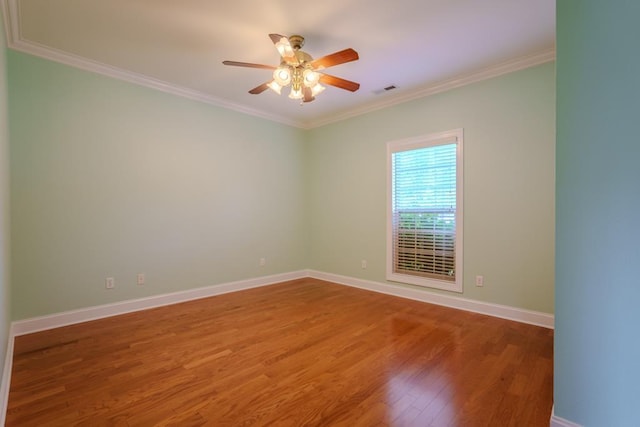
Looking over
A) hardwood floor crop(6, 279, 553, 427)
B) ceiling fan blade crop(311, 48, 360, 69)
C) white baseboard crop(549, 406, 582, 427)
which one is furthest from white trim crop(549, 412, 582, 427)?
ceiling fan blade crop(311, 48, 360, 69)

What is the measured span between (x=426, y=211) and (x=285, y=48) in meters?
2.61

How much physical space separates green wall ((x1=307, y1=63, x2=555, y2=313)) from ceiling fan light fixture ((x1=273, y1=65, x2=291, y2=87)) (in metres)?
2.06

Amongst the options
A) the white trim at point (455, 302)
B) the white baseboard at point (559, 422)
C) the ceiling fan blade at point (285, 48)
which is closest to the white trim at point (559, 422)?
the white baseboard at point (559, 422)

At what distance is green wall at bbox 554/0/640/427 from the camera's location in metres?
1.24

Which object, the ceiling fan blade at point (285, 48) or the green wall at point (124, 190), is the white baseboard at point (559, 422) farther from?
the green wall at point (124, 190)

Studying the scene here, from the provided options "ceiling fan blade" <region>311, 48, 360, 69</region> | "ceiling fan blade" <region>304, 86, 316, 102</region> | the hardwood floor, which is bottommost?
the hardwood floor

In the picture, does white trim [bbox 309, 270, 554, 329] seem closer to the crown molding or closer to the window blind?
the window blind

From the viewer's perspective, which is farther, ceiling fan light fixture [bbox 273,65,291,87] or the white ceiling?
ceiling fan light fixture [bbox 273,65,291,87]

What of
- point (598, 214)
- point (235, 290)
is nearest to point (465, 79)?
point (598, 214)

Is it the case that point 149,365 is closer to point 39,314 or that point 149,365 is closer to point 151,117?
point 39,314

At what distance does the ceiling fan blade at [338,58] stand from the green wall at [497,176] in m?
1.89

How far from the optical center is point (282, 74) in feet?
8.33

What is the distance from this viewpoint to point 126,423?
1.59m

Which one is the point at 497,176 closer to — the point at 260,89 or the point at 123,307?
the point at 260,89
